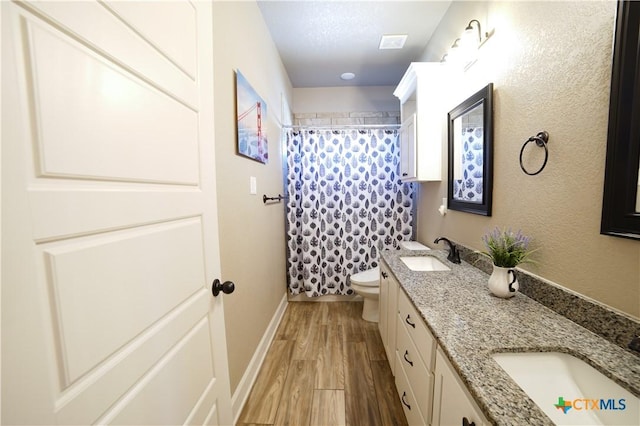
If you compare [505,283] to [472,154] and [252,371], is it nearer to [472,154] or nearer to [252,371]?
[472,154]

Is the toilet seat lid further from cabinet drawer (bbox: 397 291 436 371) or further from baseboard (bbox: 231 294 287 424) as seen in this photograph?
cabinet drawer (bbox: 397 291 436 371)

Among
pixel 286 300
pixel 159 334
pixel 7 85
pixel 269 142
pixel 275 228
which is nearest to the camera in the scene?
pixel 7 85

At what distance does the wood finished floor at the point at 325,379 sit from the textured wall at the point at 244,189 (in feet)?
0.74

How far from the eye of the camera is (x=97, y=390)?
49cm

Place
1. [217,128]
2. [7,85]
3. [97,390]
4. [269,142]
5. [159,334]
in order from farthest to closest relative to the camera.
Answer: [269,142] < [217,128] < [159,334] < [97,390] < [7,85]

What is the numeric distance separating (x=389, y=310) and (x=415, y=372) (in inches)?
21.7

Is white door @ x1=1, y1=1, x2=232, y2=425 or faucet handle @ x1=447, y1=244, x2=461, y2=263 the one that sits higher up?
white door @ x1=1, y1=1, x2=232, y2=425

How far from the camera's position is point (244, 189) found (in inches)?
62.9

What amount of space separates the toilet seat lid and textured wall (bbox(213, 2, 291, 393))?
2.59ft

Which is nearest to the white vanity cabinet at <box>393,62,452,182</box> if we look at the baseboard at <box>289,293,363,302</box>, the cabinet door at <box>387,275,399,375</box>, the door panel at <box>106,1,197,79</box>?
the cabinet door at <box>387,275,399,375</box>

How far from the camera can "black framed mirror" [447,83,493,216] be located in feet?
4.52

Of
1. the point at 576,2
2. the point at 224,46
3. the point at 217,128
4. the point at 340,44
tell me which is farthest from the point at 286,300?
the point at 576,2

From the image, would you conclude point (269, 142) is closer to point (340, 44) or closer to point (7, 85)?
point (340, 44)

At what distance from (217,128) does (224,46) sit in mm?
460
